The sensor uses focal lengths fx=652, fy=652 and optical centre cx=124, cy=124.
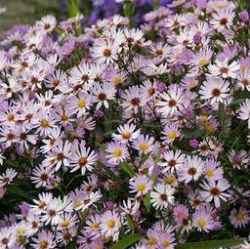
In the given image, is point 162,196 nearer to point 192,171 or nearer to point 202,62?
point 192,171

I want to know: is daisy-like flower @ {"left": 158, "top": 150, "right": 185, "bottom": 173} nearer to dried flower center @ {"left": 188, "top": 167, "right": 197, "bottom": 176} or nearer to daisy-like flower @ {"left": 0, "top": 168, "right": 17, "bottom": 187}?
dried flower center @ {"left": 188, "top": 167, "right": 197, "bottom": 176}

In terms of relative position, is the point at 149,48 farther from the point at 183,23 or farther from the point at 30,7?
the point at 30,7

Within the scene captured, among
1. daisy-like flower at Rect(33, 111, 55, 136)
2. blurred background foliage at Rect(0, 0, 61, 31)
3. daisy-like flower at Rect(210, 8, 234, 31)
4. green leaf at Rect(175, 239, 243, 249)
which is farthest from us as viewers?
blurred background foliage at Rect(0, 0, 61, 31)

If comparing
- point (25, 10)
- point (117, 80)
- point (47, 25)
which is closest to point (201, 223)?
point (117, 80)

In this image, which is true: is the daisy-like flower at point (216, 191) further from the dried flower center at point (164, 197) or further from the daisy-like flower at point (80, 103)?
the daisy-like flower at point (80, 103)

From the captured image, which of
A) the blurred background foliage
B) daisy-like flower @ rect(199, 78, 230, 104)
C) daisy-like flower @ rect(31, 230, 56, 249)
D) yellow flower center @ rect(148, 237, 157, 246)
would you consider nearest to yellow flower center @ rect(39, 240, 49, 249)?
daisy-like flower @ rect(31, 230, 56, 249)
